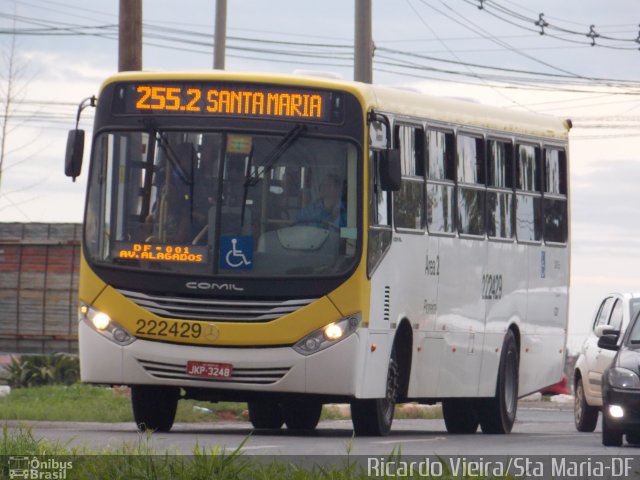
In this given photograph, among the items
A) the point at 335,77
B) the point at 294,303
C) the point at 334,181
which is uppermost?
the point at 335,77

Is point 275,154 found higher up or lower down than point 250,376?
higher up

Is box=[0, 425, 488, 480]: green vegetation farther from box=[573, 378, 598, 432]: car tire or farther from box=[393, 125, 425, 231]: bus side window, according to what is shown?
box=[573, 378, 598, 432]: car tire

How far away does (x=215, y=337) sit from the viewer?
53.2 feet

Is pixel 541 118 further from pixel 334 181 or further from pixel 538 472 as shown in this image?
pixel 538 472

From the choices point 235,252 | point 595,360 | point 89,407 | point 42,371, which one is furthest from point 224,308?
point 42,371

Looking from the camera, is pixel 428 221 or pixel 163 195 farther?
pixel 428 221

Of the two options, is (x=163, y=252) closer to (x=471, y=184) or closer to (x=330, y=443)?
(x=330, y=443)

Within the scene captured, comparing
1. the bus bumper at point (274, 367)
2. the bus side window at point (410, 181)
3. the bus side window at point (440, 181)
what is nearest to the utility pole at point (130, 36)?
the bus side window at point (440, 181)

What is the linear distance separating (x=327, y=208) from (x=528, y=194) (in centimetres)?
540

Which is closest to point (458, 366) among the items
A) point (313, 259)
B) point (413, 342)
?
point (413, 342)

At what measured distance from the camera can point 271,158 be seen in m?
16.5

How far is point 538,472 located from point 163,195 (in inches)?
223

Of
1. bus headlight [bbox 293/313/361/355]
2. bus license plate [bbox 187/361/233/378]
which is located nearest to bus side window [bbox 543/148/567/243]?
bus headlight [bbox 293/313/361/355]

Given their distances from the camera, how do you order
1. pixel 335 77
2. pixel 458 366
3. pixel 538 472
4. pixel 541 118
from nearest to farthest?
pixel 538 472 → pixel 335 77 → pixel 458 366 → pixel 541 118
